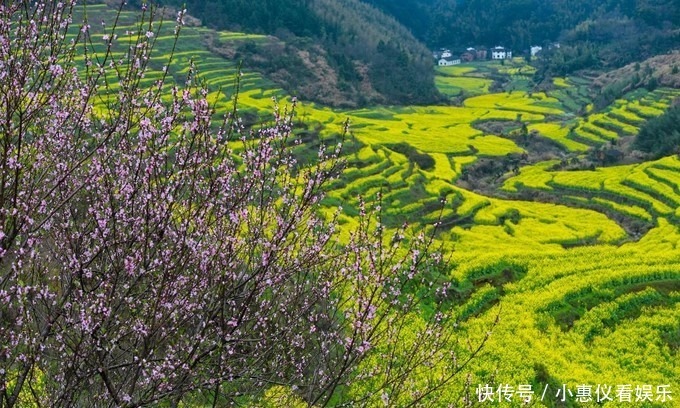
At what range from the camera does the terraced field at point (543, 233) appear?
1641 cm

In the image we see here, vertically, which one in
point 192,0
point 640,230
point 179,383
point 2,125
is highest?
point 192,0

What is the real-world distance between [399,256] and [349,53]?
7240 centimetres

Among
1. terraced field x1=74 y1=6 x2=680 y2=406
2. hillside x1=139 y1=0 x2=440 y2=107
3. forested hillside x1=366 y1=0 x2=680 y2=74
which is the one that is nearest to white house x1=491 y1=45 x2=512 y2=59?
forested hillside x1=366 y1=0 x2=680 y2=74

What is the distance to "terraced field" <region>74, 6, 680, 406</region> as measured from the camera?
53.8ft

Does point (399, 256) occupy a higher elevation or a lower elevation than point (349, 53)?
lower

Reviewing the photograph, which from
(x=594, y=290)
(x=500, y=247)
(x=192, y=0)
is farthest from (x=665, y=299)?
(x=192, y=0)

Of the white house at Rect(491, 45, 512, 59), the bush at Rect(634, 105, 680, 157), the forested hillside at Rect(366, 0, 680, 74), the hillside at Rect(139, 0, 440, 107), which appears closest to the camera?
the bush at Rect(634, 105, 680, 157)

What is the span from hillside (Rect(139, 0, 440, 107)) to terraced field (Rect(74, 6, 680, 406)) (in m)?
10.6

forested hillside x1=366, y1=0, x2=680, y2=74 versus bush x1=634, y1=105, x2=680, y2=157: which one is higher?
forested hillside x1=366, y1=0, x2=680, y2=74

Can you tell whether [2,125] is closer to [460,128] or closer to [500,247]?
[500,247]

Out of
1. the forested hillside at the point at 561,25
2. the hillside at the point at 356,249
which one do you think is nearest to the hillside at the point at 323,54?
the hillside at the point at 356,249

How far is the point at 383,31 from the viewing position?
368 ft

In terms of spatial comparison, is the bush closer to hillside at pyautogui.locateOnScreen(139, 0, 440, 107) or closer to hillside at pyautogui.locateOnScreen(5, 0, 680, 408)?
hillside at pyautogui.locateOnScreen(5, 0, 680, 408)

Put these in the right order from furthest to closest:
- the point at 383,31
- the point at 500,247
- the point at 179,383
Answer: the point at 383,31 → the point at 500,247 → the point at 179,383
